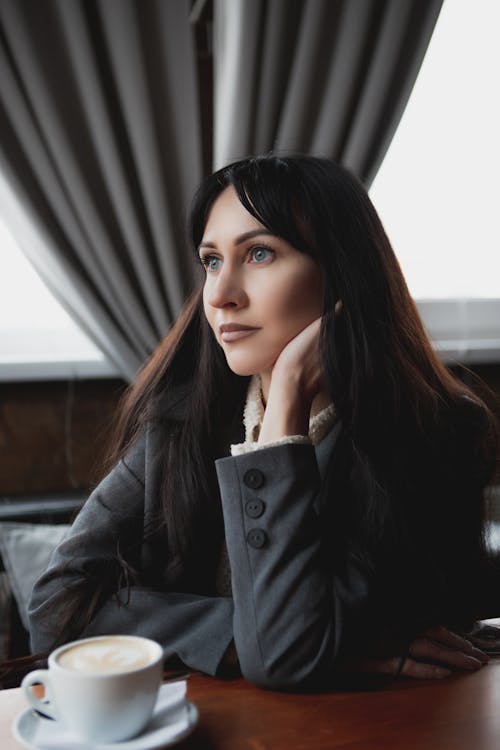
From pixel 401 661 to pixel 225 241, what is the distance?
0.60 metres

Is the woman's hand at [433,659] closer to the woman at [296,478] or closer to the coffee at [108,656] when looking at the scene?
the woman at [296,478]

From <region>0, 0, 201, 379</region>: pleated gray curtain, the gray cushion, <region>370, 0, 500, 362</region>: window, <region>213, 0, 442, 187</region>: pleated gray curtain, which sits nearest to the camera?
the gray cushion

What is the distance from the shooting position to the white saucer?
709 mm

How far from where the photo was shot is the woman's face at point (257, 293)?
1.14 meters

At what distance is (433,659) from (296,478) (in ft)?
0.86

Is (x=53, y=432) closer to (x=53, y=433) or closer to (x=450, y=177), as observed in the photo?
(x=53, y=433)

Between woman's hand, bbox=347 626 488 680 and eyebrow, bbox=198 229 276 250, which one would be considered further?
eyebrow, bbox=198 229 276 250

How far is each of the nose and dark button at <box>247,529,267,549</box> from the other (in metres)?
0.32

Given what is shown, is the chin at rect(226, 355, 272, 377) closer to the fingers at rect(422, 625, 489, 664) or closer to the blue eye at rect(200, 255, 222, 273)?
the blue eye at rect(200, 255, 222, 273)

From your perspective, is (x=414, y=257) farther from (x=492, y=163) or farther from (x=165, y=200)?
(x=165, y=200)

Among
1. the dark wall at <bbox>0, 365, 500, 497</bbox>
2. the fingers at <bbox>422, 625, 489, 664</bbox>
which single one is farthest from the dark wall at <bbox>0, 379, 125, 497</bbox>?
the fingers at <bbox>422, 625, 489, 664</bbox>

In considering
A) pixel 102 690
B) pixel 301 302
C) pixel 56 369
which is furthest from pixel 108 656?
pixel 56 369

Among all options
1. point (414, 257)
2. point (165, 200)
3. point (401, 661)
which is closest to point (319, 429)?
point (401, 661)

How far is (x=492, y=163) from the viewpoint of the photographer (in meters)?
2.95
